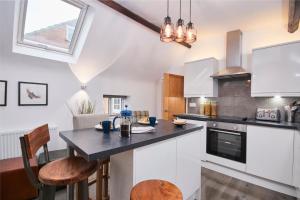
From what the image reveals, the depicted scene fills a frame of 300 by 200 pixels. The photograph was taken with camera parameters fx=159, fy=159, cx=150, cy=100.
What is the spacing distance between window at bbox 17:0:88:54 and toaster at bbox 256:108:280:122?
11.2 ft

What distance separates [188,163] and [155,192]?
0.90 m

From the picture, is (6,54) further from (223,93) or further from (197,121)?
(223,93)

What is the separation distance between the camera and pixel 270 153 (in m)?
2.27

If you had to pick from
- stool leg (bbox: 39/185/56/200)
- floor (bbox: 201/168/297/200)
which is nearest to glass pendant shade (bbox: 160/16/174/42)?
stool leg (bbox: 39/185/56/200)

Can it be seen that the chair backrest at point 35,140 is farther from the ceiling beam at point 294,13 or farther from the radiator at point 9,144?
the ceiling beam at point 294,13

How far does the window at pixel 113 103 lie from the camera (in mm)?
3904

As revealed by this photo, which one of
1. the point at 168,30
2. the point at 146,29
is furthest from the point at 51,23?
the point at 168,30

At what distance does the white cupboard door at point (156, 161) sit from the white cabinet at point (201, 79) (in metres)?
2.07

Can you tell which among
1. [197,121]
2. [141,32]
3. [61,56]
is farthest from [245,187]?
[61,56]

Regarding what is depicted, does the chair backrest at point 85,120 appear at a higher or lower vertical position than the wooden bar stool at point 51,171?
higher

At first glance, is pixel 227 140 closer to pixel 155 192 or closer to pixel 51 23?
pixel 155 192

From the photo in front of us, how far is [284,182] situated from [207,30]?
283 cm

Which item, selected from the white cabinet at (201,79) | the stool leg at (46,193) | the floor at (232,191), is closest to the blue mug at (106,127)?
the stool leg at (46,193)

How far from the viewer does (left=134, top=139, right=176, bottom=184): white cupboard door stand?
119 centimetres
